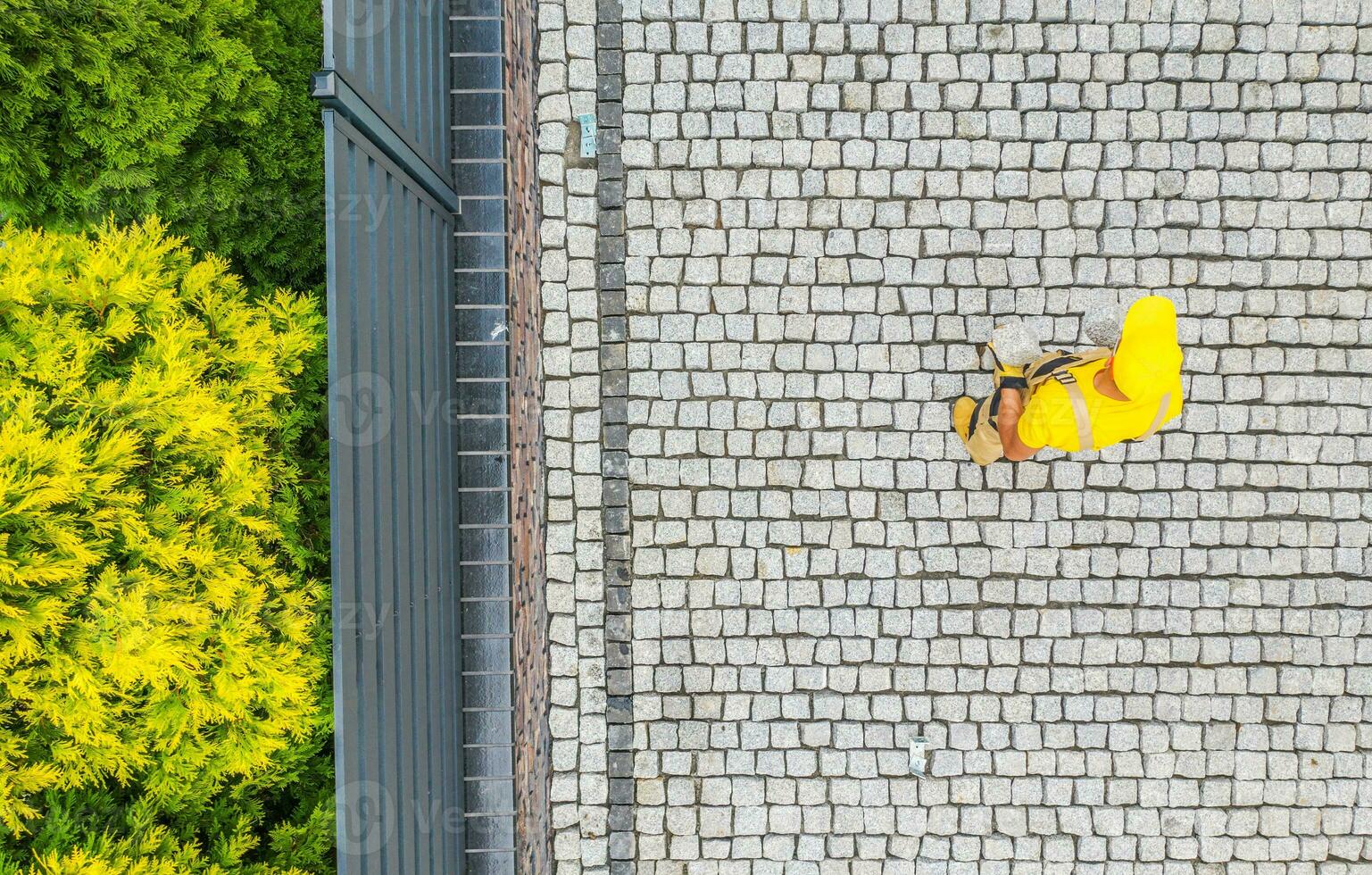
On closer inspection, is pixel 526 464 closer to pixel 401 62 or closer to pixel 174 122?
pixel 401 62

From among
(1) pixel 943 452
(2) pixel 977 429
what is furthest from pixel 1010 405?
(1) pixel 943 452

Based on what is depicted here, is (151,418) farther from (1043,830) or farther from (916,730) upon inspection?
(1043,830)

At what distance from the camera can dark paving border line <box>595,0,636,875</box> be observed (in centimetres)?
493

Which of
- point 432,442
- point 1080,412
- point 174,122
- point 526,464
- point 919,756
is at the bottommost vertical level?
point 919,756

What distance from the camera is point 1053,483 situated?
4.97 meters

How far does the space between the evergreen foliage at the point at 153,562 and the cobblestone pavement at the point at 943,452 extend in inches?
65.8

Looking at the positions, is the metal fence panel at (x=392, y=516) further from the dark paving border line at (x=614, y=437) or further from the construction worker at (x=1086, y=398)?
the construction worker at (x=1086, y=398)

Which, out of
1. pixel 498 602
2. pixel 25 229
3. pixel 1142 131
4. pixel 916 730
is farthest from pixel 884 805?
pixel 25 229

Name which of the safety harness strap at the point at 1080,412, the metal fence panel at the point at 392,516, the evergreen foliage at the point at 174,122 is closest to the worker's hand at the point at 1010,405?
the safety harness strap at the point at 1080,412

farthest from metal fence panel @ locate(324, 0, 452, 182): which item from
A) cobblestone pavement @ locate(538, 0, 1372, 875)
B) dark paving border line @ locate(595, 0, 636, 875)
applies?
dark paving border line @ locate(595, 0, 636, 875)

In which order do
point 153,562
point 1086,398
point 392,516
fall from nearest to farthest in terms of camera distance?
1. point 153,562
2. point 392,516
3. point 1086,398

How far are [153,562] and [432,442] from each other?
1.24m

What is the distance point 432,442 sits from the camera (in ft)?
12.6

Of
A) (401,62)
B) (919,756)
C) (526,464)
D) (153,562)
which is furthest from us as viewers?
(919,756)
